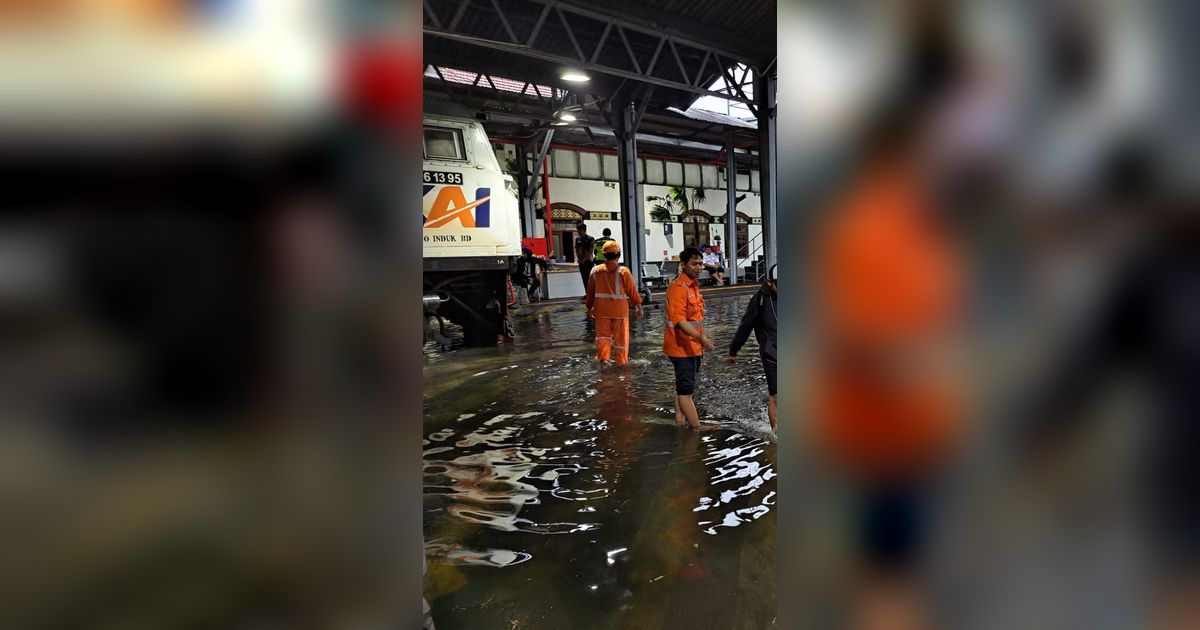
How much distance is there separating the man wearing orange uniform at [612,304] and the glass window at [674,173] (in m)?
16.4

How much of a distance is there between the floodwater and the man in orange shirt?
1.10 ft

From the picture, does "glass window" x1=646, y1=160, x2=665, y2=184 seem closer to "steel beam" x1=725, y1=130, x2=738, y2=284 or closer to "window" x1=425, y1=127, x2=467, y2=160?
"steel beam" x1=725, y1=130, x2=738, y2=284

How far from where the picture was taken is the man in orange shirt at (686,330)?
3.84 meters

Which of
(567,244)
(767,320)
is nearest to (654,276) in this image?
(567,244)

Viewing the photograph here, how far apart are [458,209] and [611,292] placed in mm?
2169

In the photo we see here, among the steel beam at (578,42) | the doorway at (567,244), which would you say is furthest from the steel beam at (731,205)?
the steel beam at (578,42)

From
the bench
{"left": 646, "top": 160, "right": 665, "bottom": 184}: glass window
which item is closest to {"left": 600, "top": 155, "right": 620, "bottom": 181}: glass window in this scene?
{"left": 646, "top": 160, "right": 665, "bottom": 184}: glass window

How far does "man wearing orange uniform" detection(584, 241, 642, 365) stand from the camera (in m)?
5.66
